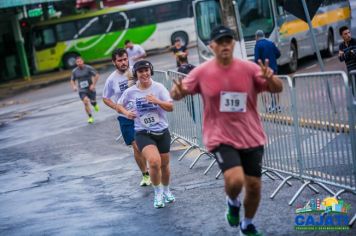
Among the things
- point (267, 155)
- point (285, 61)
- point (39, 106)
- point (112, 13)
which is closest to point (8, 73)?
point (112, 13)

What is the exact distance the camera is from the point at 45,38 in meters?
38.7

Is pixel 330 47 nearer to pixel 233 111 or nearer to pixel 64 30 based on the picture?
pixel 64 30

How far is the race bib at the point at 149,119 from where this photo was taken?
8266mm

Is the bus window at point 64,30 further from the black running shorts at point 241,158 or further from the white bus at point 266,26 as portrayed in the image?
the black running shorts at point 241,158

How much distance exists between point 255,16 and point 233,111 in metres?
15.5

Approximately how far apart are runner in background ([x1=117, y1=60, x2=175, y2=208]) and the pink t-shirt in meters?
1.99

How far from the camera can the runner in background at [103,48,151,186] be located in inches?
378

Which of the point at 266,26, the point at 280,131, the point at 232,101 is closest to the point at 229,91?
the point at 232,101

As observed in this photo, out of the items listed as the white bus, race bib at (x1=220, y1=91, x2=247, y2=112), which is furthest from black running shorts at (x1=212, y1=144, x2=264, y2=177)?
the white bus

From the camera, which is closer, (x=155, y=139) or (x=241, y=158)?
(x=241, y=158)

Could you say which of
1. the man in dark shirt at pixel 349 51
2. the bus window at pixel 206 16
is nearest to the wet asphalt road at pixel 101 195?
the man in dark shirt at pixel 349 51

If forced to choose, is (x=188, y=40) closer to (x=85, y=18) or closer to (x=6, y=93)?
(x=85, y=18)

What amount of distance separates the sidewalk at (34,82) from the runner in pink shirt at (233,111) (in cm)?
2542

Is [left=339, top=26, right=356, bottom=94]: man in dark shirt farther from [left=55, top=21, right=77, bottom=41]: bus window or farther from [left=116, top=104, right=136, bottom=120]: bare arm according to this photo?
[left=55, top=21, right=77, bottom=41]: bus window
